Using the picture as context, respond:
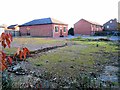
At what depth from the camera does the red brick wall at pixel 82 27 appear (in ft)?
147

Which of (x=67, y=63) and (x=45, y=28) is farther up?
(x=45, y=28)

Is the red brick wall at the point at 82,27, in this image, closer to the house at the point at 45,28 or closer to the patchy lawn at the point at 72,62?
the house at the point at 45,28

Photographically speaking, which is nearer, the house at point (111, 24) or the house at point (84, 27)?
the house at point (84, 27)

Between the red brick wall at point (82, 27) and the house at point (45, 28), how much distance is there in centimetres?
626

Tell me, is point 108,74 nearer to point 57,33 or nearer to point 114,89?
point 114,89

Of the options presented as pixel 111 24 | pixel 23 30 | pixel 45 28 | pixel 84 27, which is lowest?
pixel 23 30

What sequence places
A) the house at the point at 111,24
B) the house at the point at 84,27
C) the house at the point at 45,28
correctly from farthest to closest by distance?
the house at the point at 111,24 < the house at the point at 84,27 < the house at the point at 45,28

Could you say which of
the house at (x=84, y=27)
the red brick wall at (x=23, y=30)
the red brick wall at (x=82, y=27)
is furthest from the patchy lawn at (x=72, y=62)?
the red brick wall at (x=82, y=27)

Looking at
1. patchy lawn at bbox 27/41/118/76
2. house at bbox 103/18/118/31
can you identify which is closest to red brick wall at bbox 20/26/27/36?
house at bbox 103/18/118/31

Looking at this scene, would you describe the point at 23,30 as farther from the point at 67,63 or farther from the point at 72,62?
the point at 67,63

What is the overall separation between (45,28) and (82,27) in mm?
12899

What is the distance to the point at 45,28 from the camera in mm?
36781

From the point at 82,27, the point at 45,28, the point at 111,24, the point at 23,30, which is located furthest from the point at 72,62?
the point at 111,24

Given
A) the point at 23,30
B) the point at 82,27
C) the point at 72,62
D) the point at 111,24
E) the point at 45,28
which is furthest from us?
the point at 111,24
